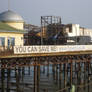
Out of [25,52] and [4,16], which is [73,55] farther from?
[4,16]

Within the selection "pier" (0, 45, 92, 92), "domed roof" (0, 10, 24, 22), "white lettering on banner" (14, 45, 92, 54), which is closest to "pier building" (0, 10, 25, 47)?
"domed roof" (0, 10, 24, 22)

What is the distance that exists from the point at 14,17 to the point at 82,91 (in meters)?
15.6

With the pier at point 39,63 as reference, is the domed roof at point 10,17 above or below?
above

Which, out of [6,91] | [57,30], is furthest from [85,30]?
[6,91]

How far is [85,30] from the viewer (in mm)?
80812

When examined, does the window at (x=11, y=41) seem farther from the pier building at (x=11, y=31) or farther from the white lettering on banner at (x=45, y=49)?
the white lettering on banner at (x=45, y=49)

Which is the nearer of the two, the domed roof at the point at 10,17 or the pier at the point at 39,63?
the pier at the point at 39,63

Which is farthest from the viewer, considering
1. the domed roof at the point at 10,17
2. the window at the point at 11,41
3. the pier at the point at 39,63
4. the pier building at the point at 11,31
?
the domed roof at the point at 10,17

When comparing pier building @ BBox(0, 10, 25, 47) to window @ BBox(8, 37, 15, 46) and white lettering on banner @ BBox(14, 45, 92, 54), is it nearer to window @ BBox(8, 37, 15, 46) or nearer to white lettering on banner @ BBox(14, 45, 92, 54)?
window @ BBox(8, 37, 15, 46)

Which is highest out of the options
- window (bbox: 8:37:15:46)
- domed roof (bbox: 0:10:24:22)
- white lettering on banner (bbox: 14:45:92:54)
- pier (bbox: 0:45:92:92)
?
domed roof (bbox: 0:10:24:22)

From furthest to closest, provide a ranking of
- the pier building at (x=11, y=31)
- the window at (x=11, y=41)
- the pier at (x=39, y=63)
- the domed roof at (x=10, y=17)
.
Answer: the domed roof at (x=10, y=17) < the window at (x=11, y=41) < the pier building at (x=11, y=31) < the pier at (x=39, y=63)

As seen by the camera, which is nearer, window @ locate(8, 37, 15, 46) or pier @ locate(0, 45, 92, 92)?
pier @ locate(0, 45, 92, 92)

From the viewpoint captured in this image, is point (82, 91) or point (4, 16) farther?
point (4, 16)

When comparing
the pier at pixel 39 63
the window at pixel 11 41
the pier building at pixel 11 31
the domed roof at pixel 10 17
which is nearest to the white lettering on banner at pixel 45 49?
the pier at pixel 39 63
